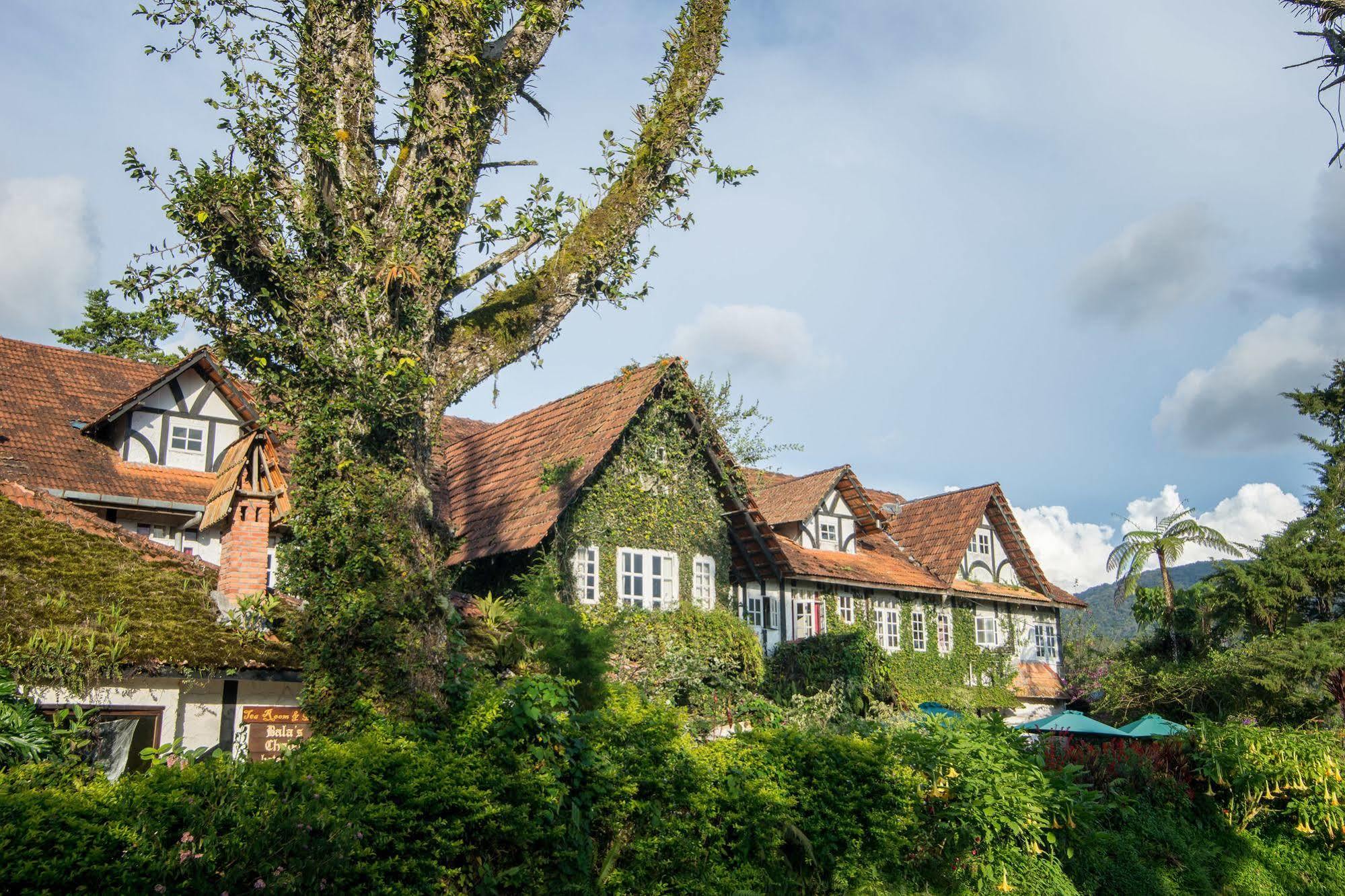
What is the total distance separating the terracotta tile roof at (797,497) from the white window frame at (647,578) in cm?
702

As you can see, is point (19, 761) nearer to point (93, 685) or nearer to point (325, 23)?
point (93, 685)

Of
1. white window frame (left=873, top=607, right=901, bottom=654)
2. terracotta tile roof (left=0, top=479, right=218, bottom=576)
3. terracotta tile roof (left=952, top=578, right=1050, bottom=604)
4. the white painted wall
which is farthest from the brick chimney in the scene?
terracotta tile roof (left=952, top=578, right=1050, bottom=604)

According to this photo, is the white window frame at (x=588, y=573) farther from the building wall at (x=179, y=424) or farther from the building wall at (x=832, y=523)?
the building wall at (x=832, y=523)

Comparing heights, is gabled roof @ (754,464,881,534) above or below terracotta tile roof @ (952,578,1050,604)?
above

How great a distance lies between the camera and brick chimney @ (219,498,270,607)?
13.5 metres

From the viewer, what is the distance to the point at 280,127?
1167cm

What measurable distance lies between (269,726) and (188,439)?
937 cm

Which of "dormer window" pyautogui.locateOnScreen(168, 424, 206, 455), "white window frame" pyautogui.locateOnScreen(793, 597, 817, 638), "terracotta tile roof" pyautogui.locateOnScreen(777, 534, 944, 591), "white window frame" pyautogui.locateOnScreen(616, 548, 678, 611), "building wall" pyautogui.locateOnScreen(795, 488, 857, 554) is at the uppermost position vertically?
"dormer window" pyautogui.locateOnScreen(168, 424, 206, 455)

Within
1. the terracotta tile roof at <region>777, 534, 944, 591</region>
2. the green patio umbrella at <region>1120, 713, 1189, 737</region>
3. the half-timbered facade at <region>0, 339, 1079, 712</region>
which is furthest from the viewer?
the terracotta tile roof at <region>777, 534, 944, 591</region>

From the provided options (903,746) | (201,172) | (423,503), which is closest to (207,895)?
(423,503)

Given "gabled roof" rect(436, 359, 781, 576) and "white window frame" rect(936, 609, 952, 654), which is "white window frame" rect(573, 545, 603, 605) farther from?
"white window frame" rect(936, 609, 952, 654)

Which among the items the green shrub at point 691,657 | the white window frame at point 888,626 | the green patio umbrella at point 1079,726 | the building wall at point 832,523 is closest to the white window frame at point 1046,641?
the white window frame at point 888,626

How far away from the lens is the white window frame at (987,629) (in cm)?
3203

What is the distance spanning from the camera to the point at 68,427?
1952 centimetres
